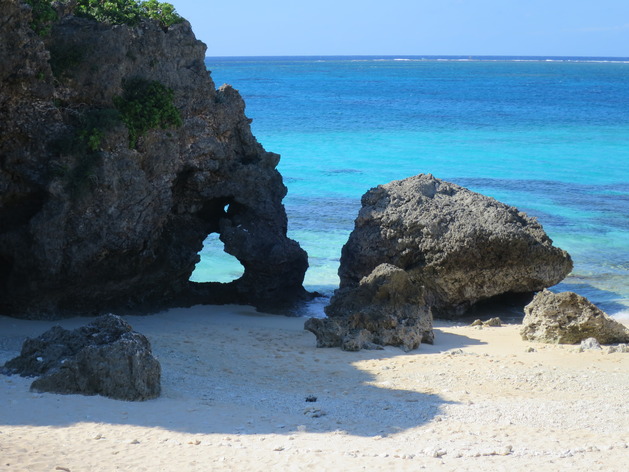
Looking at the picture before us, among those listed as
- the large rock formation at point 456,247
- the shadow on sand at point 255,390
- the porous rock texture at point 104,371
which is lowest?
the shadow on sand at point 255,390

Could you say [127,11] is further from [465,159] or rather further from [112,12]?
[465,159]

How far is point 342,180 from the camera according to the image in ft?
100

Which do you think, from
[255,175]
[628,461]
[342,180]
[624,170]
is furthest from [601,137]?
[628,461]

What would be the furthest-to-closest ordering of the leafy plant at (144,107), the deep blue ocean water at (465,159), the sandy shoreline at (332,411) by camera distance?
the deep blue ocean water at (465,159) < the leafy plant at (144,107) < the sandy shoreline at (332,411)

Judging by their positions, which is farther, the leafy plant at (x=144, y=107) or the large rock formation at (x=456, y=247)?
the large rock formation at (x=456, y=247)

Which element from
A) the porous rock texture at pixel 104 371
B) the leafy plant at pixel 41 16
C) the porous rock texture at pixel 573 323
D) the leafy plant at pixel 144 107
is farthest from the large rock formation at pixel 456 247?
the leafy plant at pixel 41 16

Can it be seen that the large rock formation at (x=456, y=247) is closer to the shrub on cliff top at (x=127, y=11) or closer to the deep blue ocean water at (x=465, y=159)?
the deep blue ocean water at (x=465, y=159)

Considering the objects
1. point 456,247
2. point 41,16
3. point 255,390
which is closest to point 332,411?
point 255,390

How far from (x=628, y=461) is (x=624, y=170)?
27989mm

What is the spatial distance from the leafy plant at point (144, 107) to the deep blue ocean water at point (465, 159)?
5245mm

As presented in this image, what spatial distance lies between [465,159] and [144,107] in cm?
2485

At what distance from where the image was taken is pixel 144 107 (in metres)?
13.4

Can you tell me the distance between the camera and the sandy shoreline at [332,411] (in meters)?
7.42

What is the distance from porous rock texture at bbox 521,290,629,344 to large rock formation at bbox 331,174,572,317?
2059 mm
